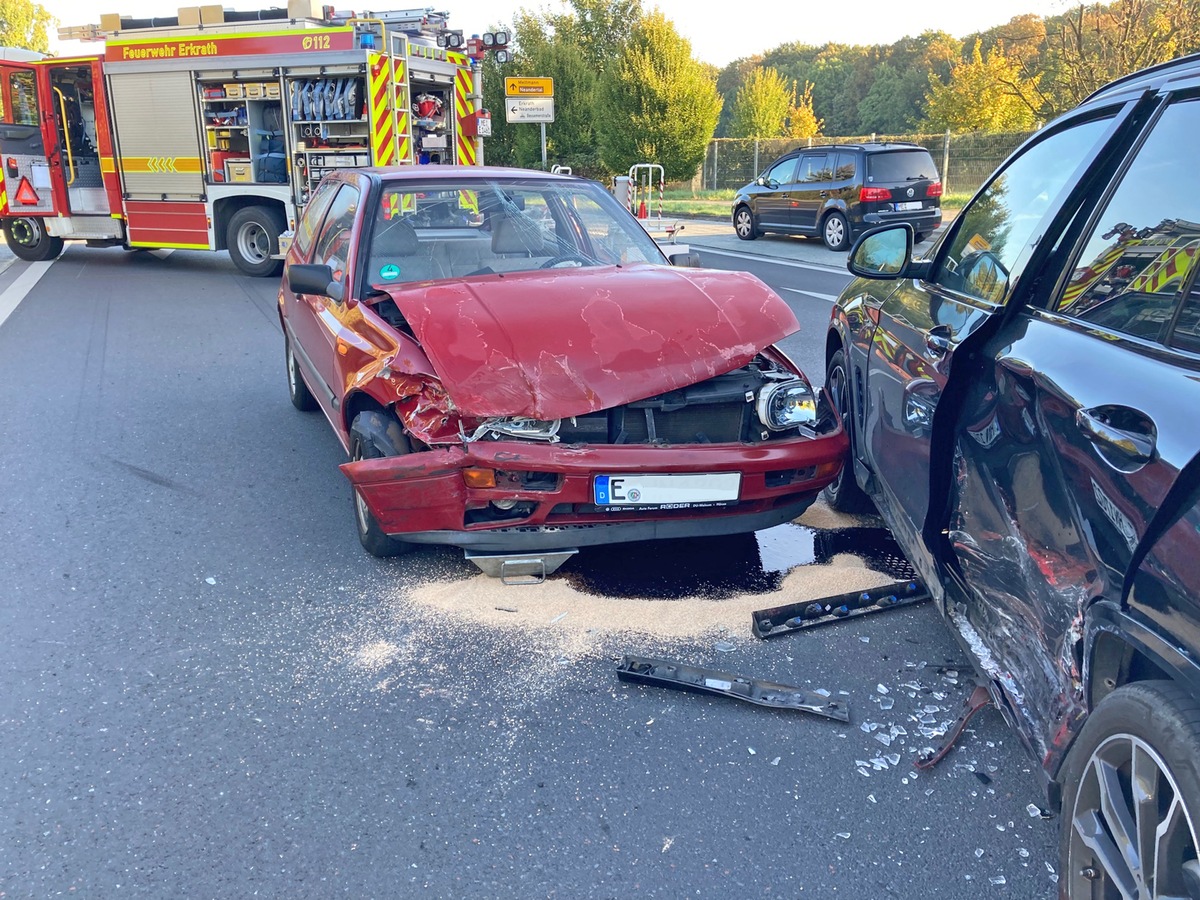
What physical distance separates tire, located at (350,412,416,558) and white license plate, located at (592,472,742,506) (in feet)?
2.87

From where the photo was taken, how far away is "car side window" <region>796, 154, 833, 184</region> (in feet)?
56.5

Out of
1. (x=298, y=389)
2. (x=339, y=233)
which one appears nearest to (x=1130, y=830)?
(x=339, y=233)

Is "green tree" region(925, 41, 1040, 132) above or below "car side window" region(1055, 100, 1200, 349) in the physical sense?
above

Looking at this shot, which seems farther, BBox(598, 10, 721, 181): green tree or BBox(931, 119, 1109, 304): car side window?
BBox(598, 10, 721, 181): green tree

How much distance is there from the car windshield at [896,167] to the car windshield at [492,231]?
12.2 metres

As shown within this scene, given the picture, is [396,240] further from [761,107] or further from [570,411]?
[761,107]

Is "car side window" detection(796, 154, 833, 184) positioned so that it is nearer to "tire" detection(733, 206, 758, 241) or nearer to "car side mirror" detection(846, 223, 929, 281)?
"tire" detection(733, 206, 758, 241)

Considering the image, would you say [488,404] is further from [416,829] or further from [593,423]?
[416,829]

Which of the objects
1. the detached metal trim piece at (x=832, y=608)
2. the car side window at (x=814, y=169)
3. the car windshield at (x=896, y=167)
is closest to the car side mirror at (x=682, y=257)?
the detached metal trim piece at (x=832, y=608)

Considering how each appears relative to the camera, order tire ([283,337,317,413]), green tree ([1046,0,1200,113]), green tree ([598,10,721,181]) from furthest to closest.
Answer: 1. green tree ([598,10,721,181])
2. green tree ([1046,0,1200,113])
3. tire ([283,337,317,413])

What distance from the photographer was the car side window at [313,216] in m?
5.85

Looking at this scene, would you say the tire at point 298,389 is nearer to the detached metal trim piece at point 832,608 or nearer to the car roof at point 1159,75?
the detached metal trim piece at point 832,608

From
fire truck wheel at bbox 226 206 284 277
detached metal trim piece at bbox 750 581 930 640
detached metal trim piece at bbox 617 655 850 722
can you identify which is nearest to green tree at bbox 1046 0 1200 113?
fire truck wheel at bbox 226 206 284 277

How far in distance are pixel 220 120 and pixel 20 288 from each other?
347 cm
